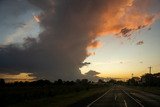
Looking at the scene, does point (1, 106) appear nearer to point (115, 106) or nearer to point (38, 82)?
point (115, 106)

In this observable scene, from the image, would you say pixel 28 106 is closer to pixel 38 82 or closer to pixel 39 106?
pixel 39 106

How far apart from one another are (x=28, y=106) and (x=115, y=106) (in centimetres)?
819

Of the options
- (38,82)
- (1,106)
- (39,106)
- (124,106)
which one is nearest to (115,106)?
(124,106)

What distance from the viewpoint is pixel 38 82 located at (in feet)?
606

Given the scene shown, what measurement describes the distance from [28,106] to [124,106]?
907cm

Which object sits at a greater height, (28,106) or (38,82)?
(38,82)

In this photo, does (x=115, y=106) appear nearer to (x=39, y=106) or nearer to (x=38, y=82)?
(x=39, y=106)

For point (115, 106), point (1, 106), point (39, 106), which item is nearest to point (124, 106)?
point (115, 106)

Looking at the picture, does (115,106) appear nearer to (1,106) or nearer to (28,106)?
(28,106)

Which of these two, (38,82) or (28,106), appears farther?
(38,82)

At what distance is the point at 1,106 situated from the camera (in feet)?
89.5

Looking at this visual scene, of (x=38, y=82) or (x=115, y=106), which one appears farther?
(x=38, y=82)

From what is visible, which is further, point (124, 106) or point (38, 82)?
point (38, 82)

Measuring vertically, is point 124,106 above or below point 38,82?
below
